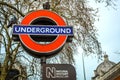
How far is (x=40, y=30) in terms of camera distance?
5.00m

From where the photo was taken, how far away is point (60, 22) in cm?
518

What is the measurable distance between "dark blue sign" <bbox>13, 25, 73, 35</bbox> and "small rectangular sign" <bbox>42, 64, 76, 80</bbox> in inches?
25.6

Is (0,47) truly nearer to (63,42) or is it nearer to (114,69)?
(63,42)

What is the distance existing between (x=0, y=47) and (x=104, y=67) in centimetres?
3346

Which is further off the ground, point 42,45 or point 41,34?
point 41,34

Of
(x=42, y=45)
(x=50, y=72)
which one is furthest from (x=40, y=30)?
(x=50, y=72)

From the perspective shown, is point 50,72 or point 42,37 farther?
point 42,37

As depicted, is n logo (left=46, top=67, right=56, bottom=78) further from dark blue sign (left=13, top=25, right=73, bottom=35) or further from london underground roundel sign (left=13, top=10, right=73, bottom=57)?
dark blue sign (left=13, top=25, right=73, bottom=35)

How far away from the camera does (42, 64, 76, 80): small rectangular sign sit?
14.5 ft

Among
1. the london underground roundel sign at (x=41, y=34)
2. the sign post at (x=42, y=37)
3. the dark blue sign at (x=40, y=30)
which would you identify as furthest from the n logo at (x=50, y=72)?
the dark blue sign at (x=40, y=30)

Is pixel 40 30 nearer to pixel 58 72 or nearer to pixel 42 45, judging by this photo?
pixel 42 45

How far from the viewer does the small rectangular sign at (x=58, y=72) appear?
4.43m

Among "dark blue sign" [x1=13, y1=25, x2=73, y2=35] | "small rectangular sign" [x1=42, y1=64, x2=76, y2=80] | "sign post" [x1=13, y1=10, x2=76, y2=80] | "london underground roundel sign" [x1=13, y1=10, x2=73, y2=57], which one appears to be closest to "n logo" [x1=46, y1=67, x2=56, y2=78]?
"small rectangular sign" [x1=42, y1=64, x2=76, y2=80]

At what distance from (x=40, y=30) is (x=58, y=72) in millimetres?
826
